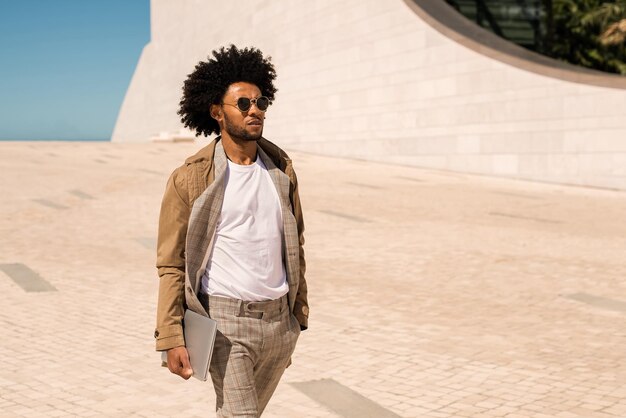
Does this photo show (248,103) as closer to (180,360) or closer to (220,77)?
(220,77)

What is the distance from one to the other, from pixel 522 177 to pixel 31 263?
1381 cm

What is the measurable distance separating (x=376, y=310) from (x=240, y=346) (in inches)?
186

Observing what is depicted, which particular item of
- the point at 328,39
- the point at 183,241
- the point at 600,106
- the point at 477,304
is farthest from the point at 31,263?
the point at 328,39

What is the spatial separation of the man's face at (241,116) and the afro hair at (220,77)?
37 millimetres

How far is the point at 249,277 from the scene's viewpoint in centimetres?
271

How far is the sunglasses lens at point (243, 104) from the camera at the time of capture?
9.14 feet

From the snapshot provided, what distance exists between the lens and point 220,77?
2885 millimetres

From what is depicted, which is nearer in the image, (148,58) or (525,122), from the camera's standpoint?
(525,122)

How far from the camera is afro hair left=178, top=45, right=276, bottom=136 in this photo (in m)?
2.88

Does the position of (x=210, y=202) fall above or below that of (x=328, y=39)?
below

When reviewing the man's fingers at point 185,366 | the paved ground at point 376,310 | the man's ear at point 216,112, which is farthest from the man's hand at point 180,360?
the paved ground at point 376,310

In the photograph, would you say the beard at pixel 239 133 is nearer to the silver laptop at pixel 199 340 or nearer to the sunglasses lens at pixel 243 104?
the sunglasses lens at pixel 243 104

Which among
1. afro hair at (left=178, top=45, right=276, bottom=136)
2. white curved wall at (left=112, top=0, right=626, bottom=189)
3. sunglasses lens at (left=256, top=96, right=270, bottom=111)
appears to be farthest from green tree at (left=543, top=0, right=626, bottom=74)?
sunglasses lens at (left=256, top=96, right=270, bottom=111)

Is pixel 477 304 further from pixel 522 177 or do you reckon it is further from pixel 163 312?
pixel 522 177
